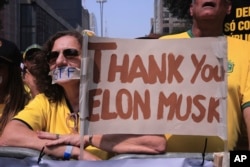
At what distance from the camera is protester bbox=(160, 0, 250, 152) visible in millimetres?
2760

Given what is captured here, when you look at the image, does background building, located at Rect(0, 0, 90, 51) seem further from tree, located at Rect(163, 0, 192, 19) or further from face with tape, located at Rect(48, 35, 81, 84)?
face with tape, located at Rect(48, 35, 81, 84)

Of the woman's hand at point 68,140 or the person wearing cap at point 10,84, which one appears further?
the person wearing cap at point 10,84

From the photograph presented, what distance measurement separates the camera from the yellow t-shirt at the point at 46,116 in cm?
291

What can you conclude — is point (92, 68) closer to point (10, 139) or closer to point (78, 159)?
point (78, 159)

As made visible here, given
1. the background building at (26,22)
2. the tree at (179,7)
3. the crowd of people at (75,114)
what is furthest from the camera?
the background building at (26,22)

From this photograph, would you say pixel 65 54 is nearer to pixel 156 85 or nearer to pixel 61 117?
pixel 61 117

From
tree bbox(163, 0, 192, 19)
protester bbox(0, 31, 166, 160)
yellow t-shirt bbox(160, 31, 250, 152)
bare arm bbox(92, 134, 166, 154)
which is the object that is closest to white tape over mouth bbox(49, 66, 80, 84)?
protester bbox(0, 31, 166, 160)

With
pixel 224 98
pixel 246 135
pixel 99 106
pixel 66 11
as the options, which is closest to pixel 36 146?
pixel 99 106

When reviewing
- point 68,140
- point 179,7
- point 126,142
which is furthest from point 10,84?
point 179,7

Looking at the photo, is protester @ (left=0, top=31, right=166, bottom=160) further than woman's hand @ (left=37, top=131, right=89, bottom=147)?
No

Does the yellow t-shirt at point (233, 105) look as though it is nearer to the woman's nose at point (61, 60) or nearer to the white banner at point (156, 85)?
the white banner at point (156, 85)

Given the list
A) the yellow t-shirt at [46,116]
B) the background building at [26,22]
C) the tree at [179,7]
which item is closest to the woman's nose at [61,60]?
the yellow t-shirt at [46,116]

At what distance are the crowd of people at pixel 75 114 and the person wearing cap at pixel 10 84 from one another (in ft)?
0.12

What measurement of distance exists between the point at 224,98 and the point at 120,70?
0.50 metres
